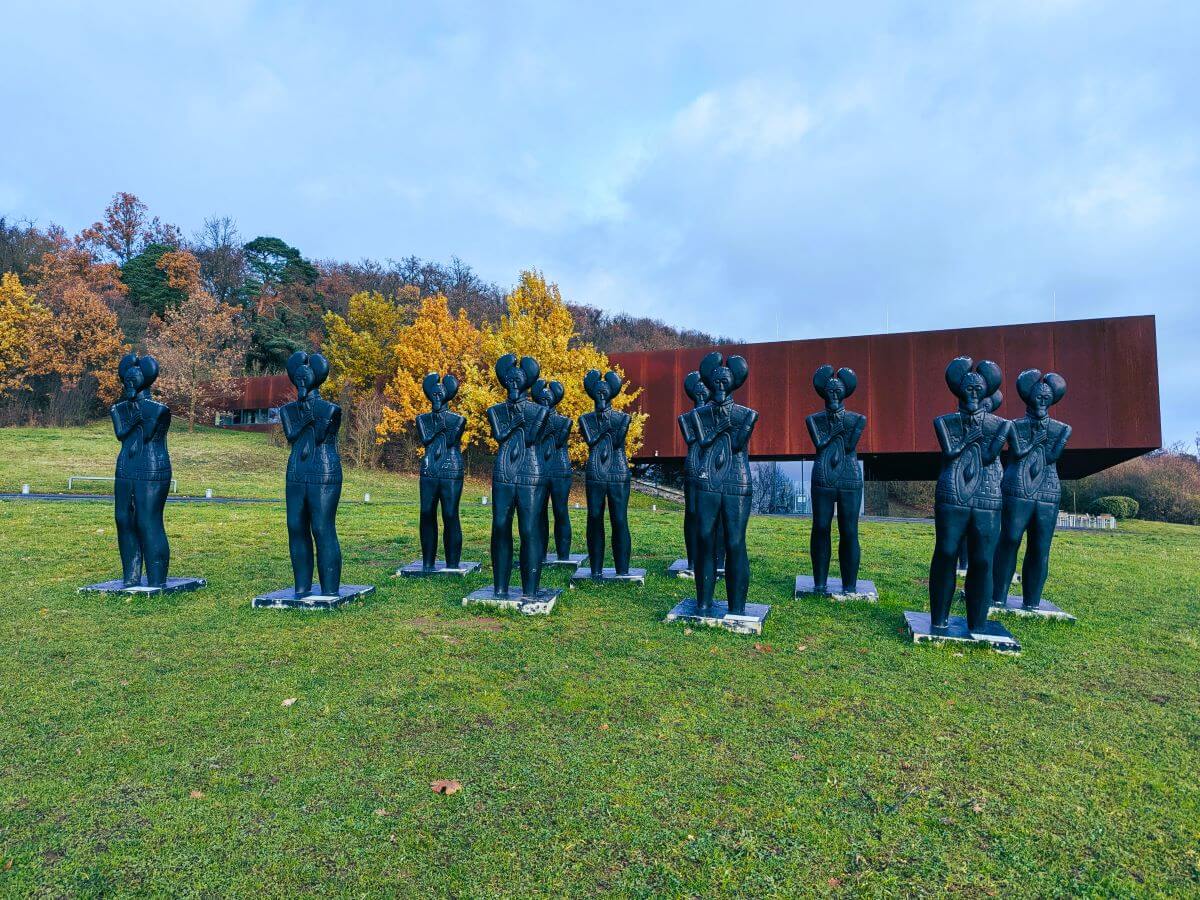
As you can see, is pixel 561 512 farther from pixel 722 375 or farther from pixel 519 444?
pixel 722 375

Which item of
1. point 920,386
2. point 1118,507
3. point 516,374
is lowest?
point 1118,507

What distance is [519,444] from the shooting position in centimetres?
698

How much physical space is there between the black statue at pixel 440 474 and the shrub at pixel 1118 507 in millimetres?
30411

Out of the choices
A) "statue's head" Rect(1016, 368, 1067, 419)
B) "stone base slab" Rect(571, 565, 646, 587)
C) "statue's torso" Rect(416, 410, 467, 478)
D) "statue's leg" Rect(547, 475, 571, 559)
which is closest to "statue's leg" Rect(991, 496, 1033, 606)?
"statue's head" Rect(1016, 368, 1067, 419)

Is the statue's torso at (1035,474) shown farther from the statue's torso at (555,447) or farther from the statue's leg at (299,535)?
the statue's leg at (299,535)

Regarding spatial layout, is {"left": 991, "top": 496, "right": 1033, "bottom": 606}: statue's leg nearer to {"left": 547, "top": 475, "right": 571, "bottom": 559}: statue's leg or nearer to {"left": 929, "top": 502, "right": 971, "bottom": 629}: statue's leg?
{"left": 929, "top": 502, "right": 971, "bottom": 629}: statue's leg

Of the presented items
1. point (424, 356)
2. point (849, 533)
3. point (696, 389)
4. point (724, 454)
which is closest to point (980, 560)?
point (849, 533)

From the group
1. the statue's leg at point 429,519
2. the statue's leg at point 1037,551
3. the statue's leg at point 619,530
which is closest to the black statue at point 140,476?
the statue's leg at point 429,519

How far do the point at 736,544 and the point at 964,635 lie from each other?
6.97 feet

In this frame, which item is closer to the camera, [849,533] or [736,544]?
[736,544]

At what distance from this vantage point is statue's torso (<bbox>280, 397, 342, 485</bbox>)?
6996mm

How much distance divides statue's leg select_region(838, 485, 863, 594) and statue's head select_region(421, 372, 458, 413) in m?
5.12

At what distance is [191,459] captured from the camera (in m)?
27.9

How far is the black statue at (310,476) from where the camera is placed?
7.00 metres
